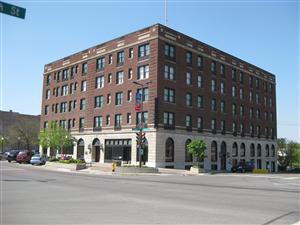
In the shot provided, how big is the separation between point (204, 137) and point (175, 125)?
23.9 ft

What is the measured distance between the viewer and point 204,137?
58.4m

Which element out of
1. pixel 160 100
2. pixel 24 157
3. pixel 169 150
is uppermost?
pixel 160 100

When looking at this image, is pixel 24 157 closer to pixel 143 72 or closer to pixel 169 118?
pixel 143 72

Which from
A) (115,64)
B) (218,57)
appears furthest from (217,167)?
(115,64)

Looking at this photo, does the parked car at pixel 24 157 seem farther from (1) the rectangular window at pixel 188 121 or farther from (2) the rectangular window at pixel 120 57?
(1) the rectangular window at pixel 188 121

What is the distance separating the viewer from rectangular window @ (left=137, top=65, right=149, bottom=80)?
5280 cm

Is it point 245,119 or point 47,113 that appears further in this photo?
point 47,113

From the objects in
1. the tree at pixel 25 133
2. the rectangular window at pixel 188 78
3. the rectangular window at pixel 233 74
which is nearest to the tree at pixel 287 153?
the rectangular window at pixel 233 74

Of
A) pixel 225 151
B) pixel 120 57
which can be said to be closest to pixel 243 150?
pixel 225 151

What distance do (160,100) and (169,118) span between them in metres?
3.05

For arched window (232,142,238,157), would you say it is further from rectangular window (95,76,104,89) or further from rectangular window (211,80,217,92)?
rectangular window (95,76,104,89)

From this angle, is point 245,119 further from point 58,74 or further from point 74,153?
point 58,74

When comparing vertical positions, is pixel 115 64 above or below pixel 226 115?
above

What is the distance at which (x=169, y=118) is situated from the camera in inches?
2069
